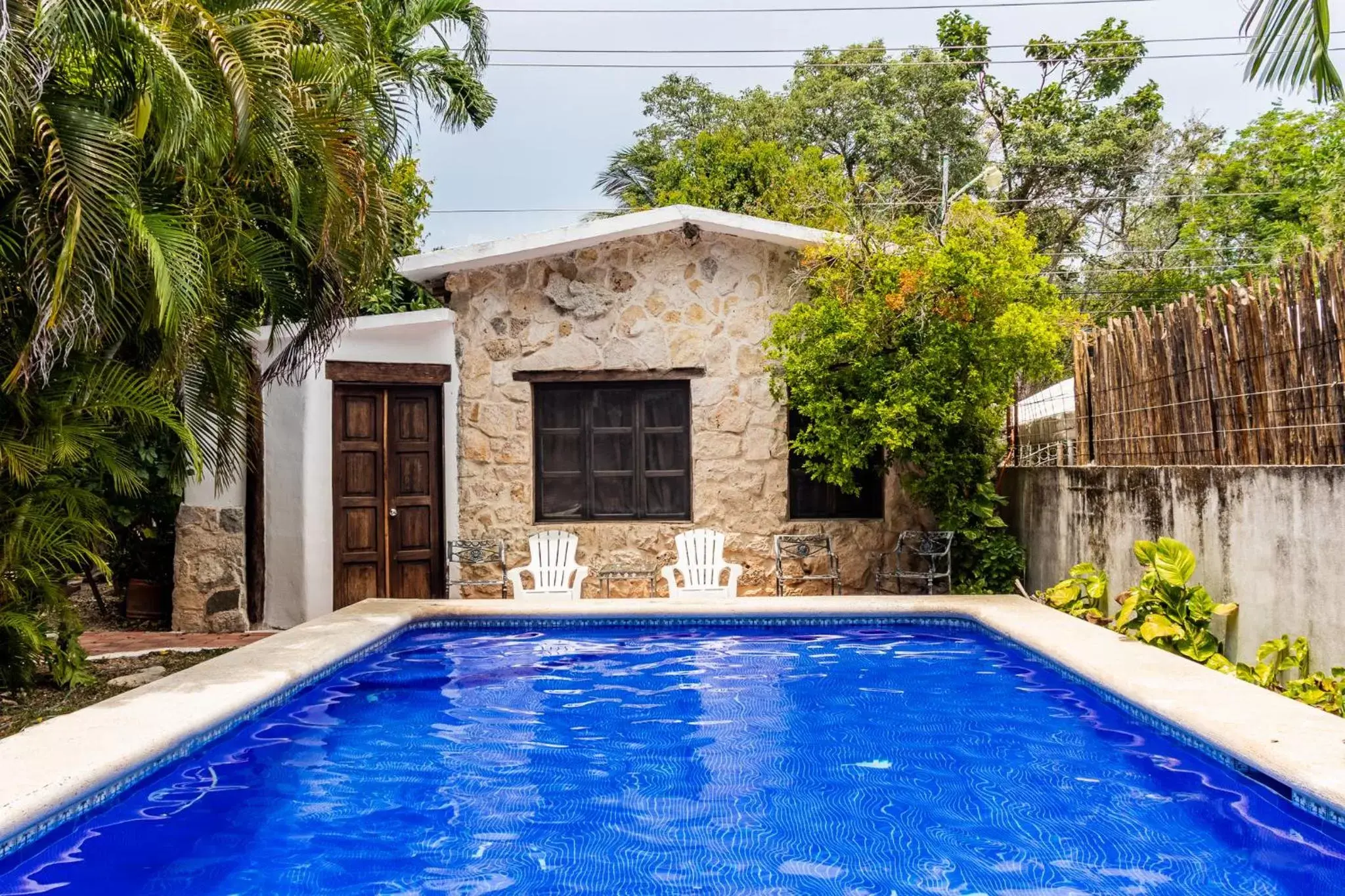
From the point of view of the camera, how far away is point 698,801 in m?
5.10

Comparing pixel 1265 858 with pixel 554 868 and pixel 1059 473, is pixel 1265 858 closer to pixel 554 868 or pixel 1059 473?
pixel 554 868

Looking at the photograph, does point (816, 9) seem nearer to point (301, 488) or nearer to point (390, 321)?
point (390, 321)

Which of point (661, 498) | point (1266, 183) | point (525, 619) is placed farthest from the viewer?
point (1266, 183)

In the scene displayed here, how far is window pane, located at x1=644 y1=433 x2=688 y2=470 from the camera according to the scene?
11.2 metres

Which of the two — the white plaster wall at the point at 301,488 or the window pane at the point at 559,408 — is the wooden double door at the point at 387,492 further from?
the window pane at the point at 559,408

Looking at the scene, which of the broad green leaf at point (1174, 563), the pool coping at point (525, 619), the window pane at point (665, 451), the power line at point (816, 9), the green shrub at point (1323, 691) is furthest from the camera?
the power line at point (816, 9)

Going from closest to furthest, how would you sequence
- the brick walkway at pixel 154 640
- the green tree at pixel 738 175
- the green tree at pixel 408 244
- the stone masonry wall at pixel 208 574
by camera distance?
the brick walkway at pixel 154 640 → the stone masonry wall at pixel 208 574 → the green tree at pixel 408 244 → the green tree at pixel 738 175

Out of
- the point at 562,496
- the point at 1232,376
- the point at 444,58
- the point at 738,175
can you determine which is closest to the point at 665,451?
the point at 562,496

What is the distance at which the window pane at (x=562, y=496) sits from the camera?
11.2 metres

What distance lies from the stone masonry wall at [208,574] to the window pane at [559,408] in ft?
9.96

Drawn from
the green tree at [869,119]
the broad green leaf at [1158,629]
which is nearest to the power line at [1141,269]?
the green tree at [869,119]

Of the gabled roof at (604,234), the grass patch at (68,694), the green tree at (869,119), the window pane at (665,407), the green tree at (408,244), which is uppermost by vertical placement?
the green tree at (869,119)

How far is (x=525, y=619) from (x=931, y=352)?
4.11m

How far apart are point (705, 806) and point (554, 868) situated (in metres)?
0.88
